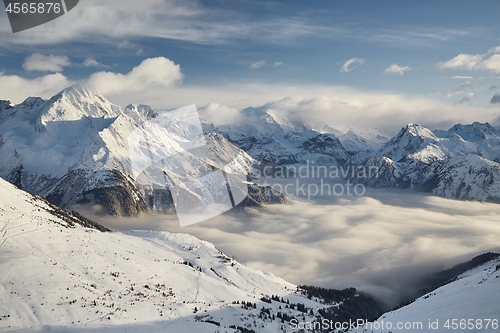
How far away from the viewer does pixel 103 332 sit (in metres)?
79.8

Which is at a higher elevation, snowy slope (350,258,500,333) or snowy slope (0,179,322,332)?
snowy slope (350,258,500,333)

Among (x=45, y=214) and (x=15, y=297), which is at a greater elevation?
(x=15, y=297)

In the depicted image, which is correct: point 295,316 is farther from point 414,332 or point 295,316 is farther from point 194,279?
point 414,332

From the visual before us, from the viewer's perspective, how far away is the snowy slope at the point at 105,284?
280ft

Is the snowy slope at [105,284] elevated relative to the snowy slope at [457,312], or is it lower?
lower

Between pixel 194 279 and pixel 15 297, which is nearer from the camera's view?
pixel 15 297

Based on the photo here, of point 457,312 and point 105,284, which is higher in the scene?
point 457,312

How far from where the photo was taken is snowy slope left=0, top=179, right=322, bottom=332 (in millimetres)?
85438

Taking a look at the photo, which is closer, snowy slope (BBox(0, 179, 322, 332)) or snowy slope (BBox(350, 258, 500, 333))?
snowy slope (BBox(350, 258, 500, 333))

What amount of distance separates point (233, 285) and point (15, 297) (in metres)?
101

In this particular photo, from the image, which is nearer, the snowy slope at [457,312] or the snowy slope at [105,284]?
the snowy slope at [457,312]

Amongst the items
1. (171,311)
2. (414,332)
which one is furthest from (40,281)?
(414,332)

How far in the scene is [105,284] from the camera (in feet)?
362

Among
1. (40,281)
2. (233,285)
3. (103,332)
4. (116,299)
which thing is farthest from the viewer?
Answer: (233,285)
